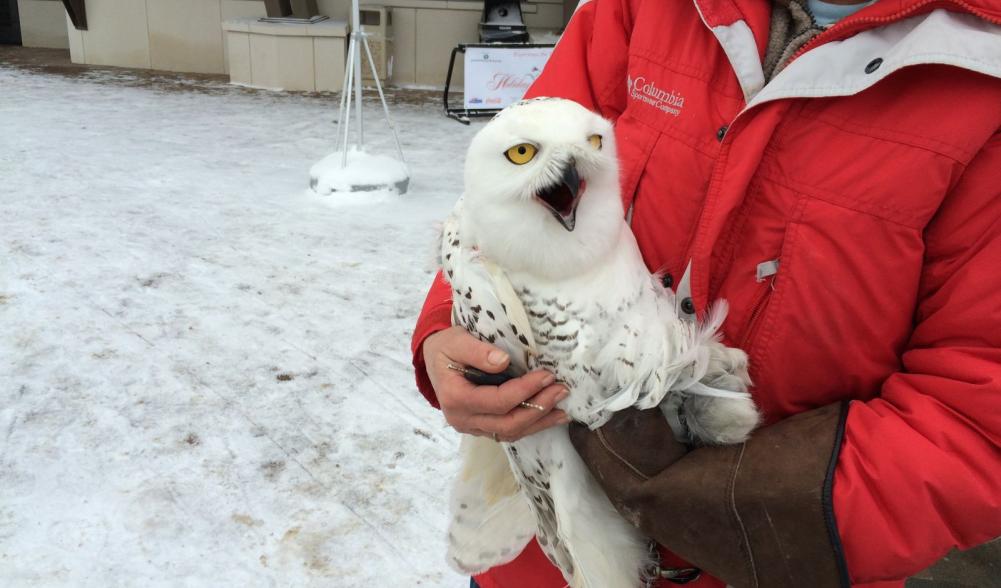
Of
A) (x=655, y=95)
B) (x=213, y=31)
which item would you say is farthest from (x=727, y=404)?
(x=213, y=31)

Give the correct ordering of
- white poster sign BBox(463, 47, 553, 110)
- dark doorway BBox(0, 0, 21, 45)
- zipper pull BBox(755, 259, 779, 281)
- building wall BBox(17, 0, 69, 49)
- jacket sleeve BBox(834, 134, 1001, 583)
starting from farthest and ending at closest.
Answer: dark doorway BBox(0, 0, 21, 45) < building wall BBox(17, 0, 69, 49) < white poster sign BBox(463, 47, 553, 110) < zipper pull BBox(755, 259, 779, 281) < jacket sleeve BBox(834, 134, 1001, 583)

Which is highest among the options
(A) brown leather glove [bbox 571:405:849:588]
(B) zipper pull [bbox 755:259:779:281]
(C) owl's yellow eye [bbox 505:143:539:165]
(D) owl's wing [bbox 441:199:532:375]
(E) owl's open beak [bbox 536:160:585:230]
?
(C) owl's yellow eye [bbox 505:143:539:165]

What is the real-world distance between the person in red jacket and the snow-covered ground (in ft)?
1.70

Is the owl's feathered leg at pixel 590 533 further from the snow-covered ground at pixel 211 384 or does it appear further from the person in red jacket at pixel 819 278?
the snow-covered ground at pixel 211 384

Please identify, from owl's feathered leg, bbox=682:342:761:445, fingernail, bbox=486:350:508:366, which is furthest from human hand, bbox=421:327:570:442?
owl's feathered leg, bbox=682:342:761:445

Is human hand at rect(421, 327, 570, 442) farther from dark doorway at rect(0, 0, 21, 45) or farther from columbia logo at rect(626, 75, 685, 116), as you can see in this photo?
dark doorway at rect(0, 0, 21, 45)

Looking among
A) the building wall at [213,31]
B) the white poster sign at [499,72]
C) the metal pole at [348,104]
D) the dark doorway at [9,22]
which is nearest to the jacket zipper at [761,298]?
the metal pole at [348,104]

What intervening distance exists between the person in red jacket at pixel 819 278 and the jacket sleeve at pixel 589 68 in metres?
0.06

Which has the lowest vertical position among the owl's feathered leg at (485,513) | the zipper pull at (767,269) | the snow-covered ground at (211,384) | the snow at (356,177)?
the snow-covered ground at (211,384)

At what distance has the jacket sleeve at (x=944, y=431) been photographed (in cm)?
91

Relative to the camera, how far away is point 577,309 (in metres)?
1.22

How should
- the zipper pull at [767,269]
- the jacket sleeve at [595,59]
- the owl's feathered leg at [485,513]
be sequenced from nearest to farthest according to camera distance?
the zipper pull at [767,269] < the jacket sleeve at [595,59] < the owl's feathered leg at [485,513]

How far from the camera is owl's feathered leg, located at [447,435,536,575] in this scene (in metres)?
1.44

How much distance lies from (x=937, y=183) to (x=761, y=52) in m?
0.34
